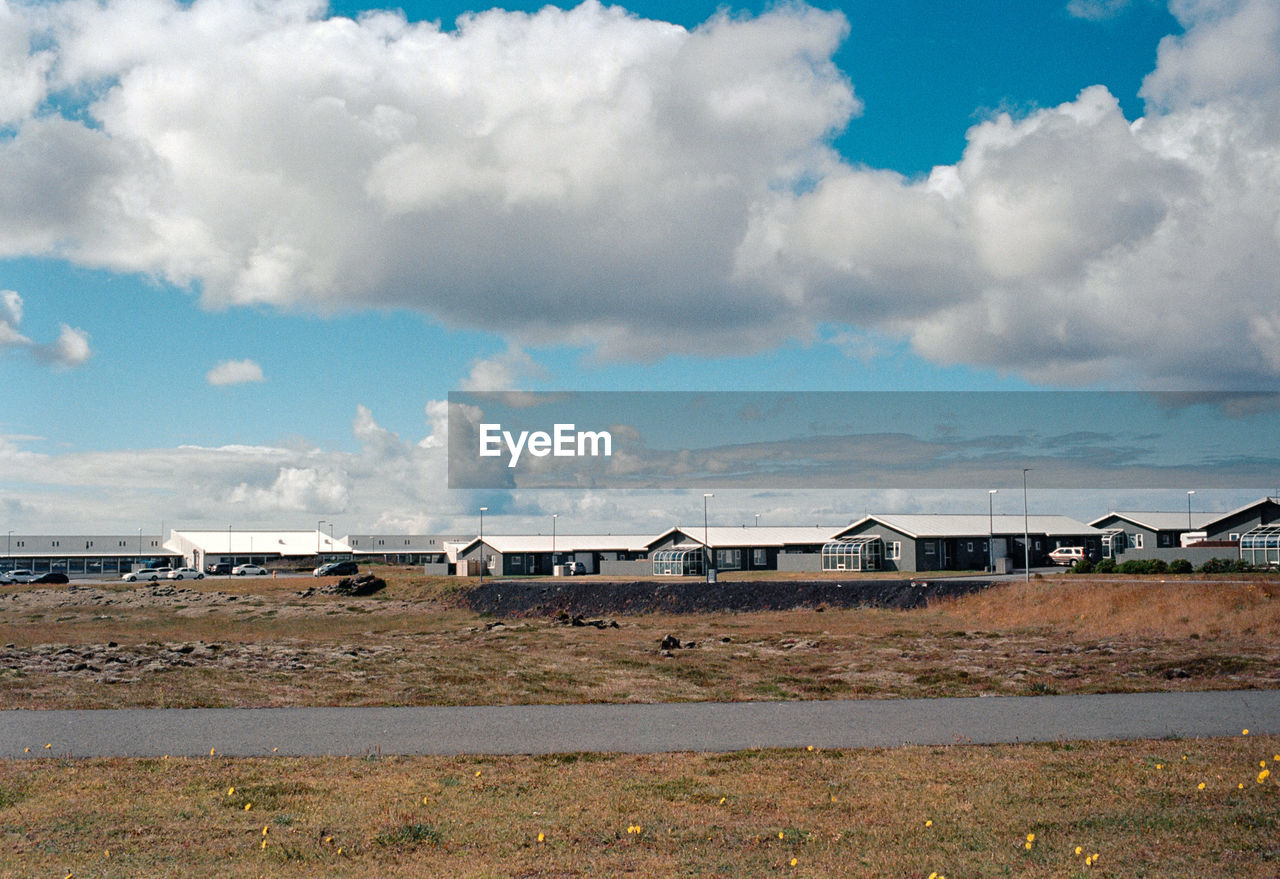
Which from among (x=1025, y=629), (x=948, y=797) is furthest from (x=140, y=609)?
(x=948, y=797)

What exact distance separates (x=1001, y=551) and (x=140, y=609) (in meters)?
61.8

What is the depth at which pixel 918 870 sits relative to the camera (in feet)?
25.7

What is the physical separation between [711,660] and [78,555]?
136m

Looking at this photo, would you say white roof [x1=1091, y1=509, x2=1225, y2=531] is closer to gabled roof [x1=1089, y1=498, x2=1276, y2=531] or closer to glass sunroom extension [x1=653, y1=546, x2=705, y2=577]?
gabled roof [x1=1089, y1=498, x2=1276, y2=531]

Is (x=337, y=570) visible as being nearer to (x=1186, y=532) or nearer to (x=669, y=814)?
(x=1186, y=532)

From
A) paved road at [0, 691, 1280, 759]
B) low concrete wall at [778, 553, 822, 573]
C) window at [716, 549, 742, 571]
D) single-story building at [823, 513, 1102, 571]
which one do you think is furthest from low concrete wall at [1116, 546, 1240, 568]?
paved road at [0, 691, 1280, 759]

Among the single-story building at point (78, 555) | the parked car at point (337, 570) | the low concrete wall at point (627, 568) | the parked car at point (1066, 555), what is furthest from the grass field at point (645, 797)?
the single-story building at point (78, 555)

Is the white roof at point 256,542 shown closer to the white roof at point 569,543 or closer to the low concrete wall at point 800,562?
the white roof at point 569,543

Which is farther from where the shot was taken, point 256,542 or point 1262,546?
point 256,542

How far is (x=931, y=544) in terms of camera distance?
7731 cm

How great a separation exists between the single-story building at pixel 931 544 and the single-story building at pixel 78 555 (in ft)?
315

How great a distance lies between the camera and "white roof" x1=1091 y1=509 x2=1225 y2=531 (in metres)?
89.8

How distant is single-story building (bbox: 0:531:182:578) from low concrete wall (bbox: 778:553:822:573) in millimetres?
88243

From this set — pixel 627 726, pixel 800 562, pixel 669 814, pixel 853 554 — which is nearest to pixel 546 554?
pixel 800 562
